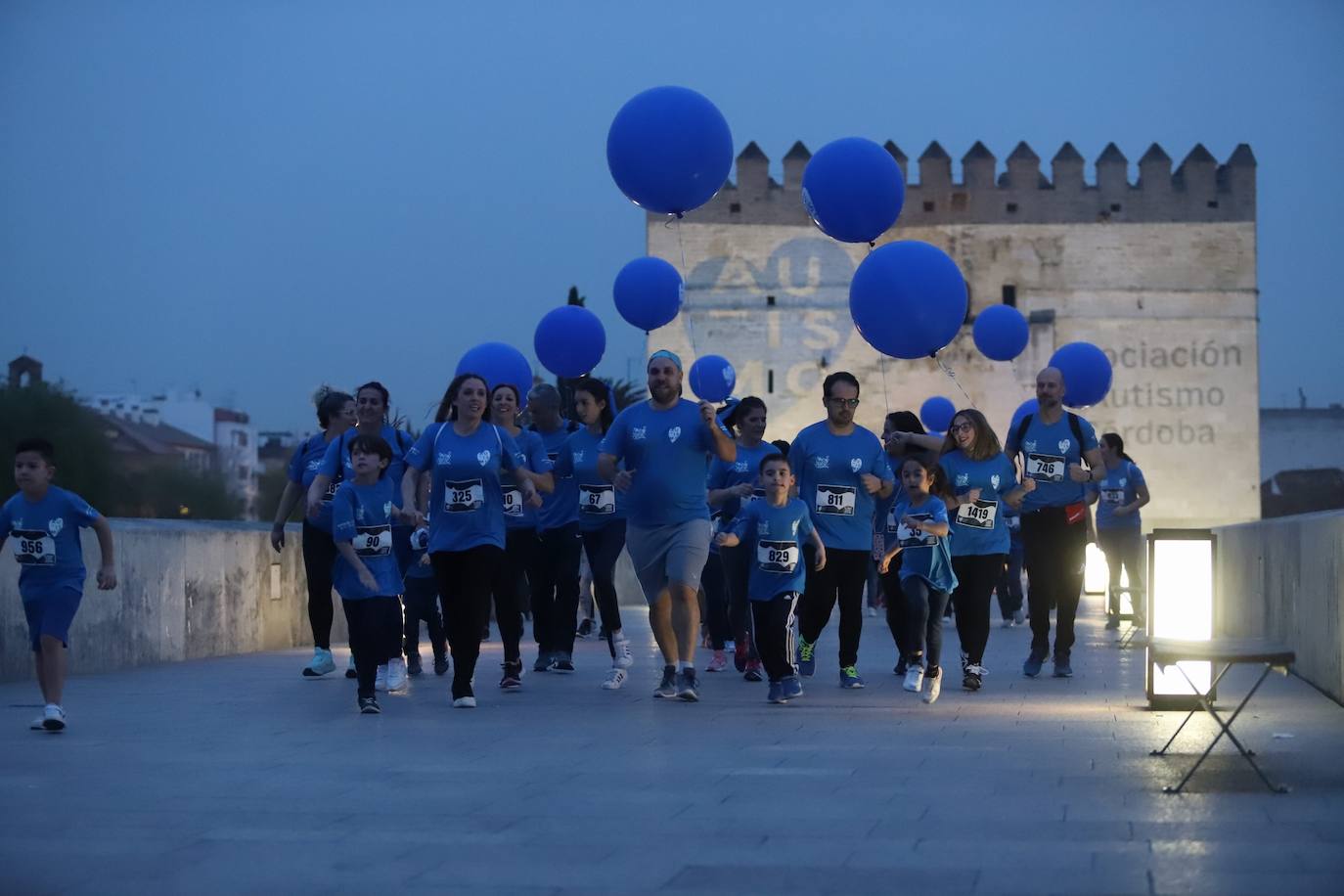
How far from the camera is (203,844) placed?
596cm

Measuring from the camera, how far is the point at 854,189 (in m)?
14.5

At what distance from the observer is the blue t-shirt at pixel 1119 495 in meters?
17.2

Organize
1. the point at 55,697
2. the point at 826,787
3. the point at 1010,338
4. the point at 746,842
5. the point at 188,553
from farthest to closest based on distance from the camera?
the point at 1010,338
the point at 188,553
the point at 55,697
the point at 826,787
the point at 746,842

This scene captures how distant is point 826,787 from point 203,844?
2326 mm

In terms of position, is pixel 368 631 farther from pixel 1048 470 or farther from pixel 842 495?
pixel 1048 470

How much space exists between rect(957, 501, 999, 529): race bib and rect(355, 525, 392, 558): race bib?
356 cm

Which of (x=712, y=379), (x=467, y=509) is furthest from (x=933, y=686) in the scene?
(x=712, y=379)

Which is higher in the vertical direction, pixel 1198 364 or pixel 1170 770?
pixel 1198 364

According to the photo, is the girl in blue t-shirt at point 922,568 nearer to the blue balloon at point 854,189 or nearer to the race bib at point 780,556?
the race bib at point 780,556

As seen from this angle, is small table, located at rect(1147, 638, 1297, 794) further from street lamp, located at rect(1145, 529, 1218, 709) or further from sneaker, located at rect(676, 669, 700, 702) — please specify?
sneaker, located at rect(676, 669, 700, 702)

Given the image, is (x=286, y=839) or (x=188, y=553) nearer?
(x=286, y=839)

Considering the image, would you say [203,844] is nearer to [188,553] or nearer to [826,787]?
[826,787]

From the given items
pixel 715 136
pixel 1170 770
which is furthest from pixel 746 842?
pixel 715 136

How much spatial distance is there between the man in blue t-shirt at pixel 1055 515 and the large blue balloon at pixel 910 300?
1696 millimetres
